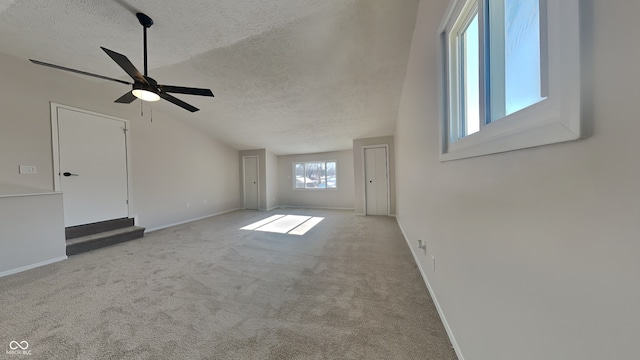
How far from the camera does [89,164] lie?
11.7 ft

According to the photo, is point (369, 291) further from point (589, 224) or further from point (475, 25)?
point (475, 25)

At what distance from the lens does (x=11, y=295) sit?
2016 mm

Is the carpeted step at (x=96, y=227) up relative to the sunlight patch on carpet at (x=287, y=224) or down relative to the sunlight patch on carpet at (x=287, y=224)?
up

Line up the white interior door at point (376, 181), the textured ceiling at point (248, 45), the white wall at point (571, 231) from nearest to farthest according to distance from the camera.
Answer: the white wall at point (571, 231) → the textured ceiling at point (248, 45) → the white interior door at point (376, 181)

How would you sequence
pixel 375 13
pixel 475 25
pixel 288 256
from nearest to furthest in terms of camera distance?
pixel 475 25 < pixel 375 13 < pixel 288 256

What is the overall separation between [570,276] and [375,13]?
2607mm

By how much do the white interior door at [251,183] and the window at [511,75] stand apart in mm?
6316

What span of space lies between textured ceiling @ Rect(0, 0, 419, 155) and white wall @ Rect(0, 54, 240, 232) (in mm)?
466

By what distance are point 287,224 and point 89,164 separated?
146 inches

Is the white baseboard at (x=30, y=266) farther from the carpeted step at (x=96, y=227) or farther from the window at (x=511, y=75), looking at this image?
the window at (x=511, y=75)

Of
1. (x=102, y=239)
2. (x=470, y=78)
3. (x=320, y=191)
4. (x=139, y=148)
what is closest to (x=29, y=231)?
(x=102, y=239)

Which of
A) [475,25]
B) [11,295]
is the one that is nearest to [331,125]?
[475,25]

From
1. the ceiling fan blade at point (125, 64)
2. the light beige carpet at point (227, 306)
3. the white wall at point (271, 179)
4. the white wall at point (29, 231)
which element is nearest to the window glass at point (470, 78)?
the light beige carpet at point (227, 306)

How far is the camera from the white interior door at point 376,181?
5.59 meters
